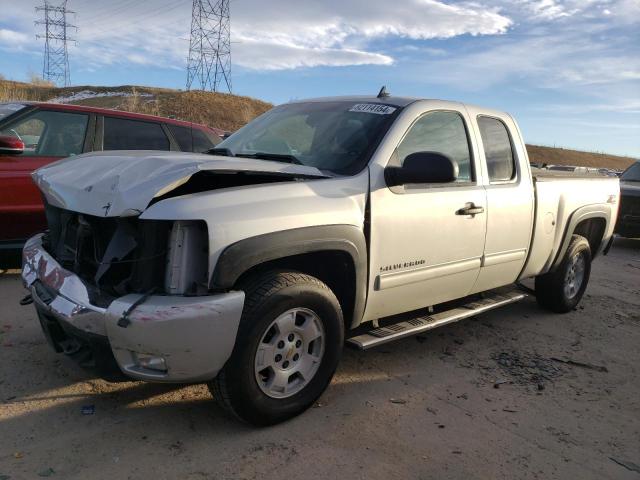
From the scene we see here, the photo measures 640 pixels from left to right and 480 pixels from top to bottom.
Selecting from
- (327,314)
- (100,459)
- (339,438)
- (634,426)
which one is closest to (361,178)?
(327,314)

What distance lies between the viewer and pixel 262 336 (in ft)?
9.40


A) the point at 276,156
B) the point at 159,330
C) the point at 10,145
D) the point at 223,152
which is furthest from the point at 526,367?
the point at 10,145

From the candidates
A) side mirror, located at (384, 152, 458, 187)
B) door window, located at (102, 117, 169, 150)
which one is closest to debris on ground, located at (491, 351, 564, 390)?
side mirror, located at (384, 152, 458, 187)

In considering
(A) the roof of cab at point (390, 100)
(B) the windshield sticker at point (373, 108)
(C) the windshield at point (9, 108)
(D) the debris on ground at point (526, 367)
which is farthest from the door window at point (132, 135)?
(D) the debris on ground at point (526, 367)

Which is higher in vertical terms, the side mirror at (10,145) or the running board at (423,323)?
the side mirror at (10,145)

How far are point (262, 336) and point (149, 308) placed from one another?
2.05 feet

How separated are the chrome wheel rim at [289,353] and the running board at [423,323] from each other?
1.19ft

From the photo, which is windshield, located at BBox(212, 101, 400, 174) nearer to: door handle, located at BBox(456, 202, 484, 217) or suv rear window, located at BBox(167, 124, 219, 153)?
door handle, located at BBox(456, 202, 484, 217)

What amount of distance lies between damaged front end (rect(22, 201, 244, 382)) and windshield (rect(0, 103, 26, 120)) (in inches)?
135

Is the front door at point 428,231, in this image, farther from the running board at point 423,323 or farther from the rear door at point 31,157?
the rear door at point 31,157

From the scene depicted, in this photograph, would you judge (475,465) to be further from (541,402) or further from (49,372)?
(49,372)

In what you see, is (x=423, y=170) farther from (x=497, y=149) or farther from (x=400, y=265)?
(x=497, y=149)

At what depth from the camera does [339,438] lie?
300 centimetres

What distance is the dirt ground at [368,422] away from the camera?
8.89ft
